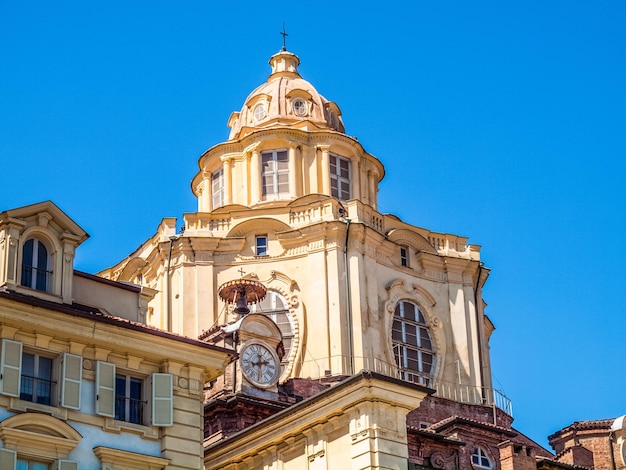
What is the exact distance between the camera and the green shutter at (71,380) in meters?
35.7

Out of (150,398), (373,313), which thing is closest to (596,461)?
(373,313)

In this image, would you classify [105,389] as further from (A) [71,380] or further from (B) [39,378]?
(B) [39,378]

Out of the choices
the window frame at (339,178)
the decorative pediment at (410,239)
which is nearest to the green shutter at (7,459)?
the decorative pediment at (410,239)

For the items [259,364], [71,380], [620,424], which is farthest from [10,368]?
[620,424]

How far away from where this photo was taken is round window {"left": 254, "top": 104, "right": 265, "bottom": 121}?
247ft

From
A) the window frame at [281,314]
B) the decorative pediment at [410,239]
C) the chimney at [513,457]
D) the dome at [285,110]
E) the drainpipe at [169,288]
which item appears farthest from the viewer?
the dome at [285,110]

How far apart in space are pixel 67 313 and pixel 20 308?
119 centimetres

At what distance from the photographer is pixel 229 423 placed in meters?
52.8

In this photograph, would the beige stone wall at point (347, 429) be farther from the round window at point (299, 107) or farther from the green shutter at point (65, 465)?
the round window at point (299, 107)

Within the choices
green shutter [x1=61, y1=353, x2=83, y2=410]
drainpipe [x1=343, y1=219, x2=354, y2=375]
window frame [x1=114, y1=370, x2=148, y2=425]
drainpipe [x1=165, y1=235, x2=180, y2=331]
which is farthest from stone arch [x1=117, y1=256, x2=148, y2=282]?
green shutter [x1=61, y1=353, x2=83, y2=410]

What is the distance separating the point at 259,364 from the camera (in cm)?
5719

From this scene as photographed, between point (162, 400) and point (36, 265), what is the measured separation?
177 inches

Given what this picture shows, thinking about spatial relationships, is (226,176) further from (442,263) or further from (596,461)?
(596,461)

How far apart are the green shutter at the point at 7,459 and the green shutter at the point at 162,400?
3894 millimetres
